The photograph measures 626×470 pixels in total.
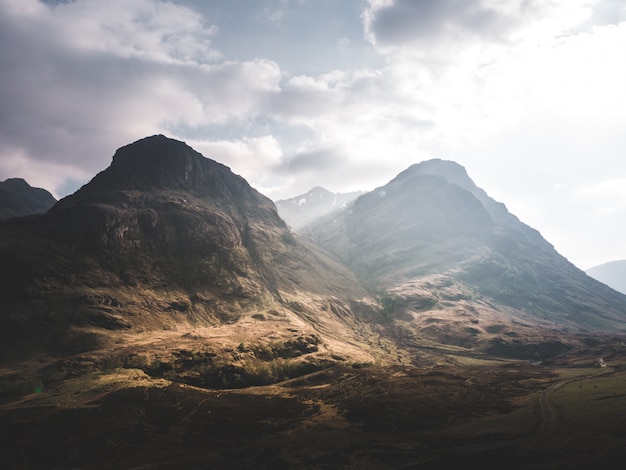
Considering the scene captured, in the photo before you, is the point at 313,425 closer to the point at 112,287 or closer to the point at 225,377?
the point at 225,377

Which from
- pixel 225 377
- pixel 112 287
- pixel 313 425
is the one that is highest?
pixel 112 287

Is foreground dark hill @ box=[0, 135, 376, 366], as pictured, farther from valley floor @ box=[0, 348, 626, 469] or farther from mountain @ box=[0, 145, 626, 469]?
valley floor @ box=[0, 348, 626, 469]

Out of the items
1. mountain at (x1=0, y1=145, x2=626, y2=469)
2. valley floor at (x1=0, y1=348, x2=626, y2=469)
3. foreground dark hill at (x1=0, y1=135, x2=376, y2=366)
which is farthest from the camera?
foreground dark hill at (x1=0, y1=135, x2=376, y2=366)

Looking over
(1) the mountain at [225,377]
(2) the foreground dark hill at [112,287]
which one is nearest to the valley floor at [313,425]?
(1) the mountain at [225,377]

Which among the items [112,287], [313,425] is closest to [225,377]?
[313,425]

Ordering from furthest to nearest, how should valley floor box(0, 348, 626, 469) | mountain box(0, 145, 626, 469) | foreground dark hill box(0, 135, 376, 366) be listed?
1. foreground dark hill box(0, 135, 376, 366)
2. mountain box(0, 145, 626, 469)
3. valley floor box(0, 348, 626, 469)

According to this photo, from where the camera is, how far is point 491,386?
101438 millimetres

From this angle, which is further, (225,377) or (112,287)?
(112,287)

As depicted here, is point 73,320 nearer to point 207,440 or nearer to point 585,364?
point 207,440

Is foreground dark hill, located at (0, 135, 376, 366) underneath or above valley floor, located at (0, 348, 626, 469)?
above

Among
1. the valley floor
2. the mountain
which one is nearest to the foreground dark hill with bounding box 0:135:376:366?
the mountain

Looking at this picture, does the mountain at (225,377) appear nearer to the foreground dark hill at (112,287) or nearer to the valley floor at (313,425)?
the valley floor at (313,425)

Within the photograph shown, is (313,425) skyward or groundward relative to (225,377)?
groundward

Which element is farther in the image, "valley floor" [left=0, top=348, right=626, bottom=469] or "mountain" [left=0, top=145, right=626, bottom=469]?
"mountain" [left=0, top=145, right=626, bottom=469]
